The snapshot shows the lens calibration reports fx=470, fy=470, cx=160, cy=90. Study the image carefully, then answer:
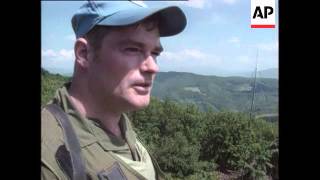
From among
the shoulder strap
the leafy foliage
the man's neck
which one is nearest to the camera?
the shoulder strap

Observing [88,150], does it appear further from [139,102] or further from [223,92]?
[223,92]

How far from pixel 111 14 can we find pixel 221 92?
571 millimetres

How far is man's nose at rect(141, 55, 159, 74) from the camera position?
4.87 feet

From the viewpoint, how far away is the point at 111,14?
55.2 inches

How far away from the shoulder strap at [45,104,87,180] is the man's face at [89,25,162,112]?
0.42ft

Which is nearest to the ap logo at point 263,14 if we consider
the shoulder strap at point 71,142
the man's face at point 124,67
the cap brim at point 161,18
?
the cap brim at point 161,18

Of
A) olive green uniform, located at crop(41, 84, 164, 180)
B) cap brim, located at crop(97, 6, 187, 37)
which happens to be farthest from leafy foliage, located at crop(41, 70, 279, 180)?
cap brim, located at crop(97, 6, 187, 37)

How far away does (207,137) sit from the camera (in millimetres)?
1695

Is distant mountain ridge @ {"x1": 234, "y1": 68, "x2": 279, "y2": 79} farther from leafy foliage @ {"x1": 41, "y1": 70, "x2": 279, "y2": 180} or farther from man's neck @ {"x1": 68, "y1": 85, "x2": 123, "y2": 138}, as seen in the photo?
man's neck @ {"x1": 68, "y1": 85, "x2": 123, "y2": 138}

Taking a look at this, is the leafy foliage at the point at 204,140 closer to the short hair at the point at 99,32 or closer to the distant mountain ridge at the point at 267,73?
the distant mountain ridge at the point at 267,73

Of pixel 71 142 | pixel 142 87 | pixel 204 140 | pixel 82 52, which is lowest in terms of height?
pixel 204 140

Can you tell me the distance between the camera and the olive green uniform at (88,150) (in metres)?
1.36

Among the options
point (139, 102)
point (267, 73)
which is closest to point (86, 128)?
point (139, 102)
